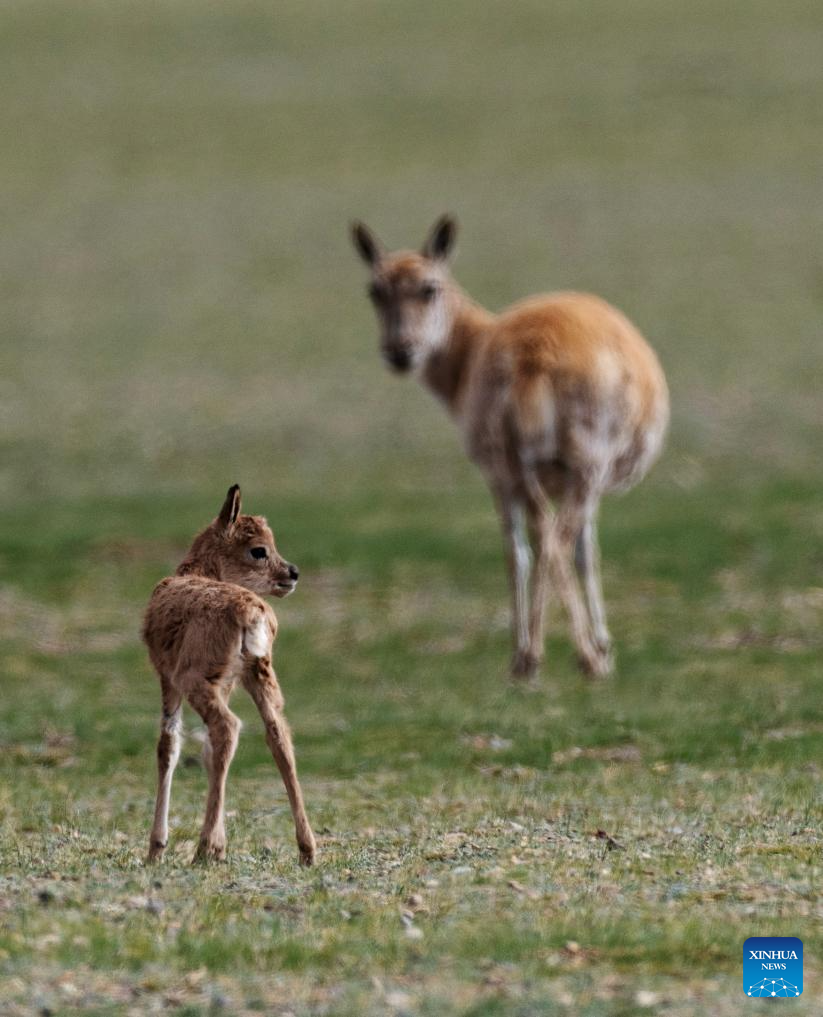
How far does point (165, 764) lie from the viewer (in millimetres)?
7969

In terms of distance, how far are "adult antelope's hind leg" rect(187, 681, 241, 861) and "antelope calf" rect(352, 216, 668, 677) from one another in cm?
699

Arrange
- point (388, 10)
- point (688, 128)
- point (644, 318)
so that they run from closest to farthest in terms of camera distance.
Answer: point (644, 318) < point (688, 128) < point (388, 10)

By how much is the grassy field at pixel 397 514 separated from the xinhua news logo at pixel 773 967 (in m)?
0.08

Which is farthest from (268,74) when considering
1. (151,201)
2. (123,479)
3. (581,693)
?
(581,693)

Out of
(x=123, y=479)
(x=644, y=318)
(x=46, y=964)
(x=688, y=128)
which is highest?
(x=688, y=128)

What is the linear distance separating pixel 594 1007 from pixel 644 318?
1292 inches

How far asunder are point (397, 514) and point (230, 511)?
14311 mm

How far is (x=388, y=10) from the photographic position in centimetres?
7175

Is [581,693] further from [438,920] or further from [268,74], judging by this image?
[268,74]

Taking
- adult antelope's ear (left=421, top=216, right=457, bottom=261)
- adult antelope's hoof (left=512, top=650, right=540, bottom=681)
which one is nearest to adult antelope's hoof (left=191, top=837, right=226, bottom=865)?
adult antelope's hoof (left=512, top=650, right=540, bottom=681)

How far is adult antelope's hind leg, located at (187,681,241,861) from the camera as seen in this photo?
7.56m

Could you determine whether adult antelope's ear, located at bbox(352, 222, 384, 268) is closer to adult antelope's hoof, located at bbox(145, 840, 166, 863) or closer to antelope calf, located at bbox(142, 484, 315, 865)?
antelope calf, located at bbox(142, 484, 315, 865)

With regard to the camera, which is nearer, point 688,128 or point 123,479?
point 123,479

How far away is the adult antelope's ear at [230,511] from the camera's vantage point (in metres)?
8.32
